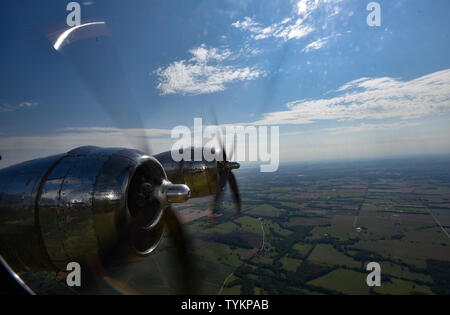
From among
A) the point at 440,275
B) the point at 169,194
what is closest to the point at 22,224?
the point at 169,194

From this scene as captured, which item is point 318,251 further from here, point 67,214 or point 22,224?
point 22,224

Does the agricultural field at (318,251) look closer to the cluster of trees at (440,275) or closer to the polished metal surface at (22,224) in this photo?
the cluster of trees at (440,275)

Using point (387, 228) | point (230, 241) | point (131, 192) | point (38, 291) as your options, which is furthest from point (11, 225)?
point (387, 228)

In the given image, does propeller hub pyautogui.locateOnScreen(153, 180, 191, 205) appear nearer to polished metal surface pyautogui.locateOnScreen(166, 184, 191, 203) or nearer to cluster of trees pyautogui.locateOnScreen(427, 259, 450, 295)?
polished metal surface pyautogui.locateOnScreen(166, 184, 191, 203)

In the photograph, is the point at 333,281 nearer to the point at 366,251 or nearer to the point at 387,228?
the point at 366,251

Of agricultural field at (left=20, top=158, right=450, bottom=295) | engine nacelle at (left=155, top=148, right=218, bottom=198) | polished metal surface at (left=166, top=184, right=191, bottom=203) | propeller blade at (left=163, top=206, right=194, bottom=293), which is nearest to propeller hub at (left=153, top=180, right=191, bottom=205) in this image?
polished metal surface at (left=166, top=184, right=191, bottom=203)
